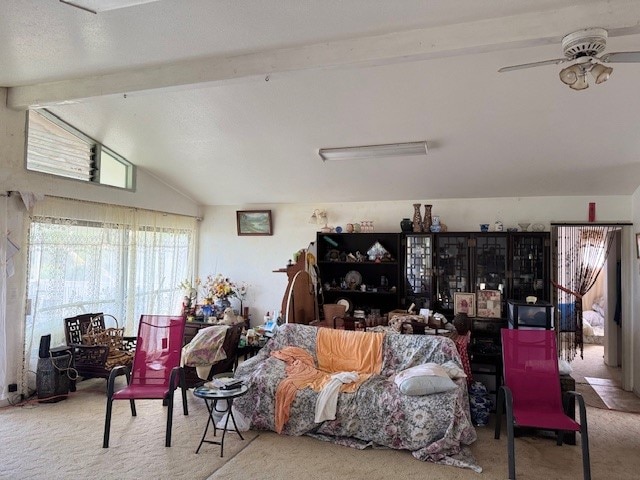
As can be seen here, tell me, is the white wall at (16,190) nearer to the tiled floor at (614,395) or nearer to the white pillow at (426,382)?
the white pillow at (426,382)

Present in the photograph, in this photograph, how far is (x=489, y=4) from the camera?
2.54 m

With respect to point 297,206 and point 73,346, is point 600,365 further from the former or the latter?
point 73,346

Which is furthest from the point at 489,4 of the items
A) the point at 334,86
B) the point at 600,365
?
the point at 600,365

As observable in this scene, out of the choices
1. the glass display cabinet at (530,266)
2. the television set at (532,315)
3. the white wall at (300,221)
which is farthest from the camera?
the white wall at (300,221)

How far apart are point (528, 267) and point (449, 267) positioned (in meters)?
0.95

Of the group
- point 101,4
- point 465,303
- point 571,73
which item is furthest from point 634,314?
point 101,4

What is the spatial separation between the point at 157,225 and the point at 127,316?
1358 mm

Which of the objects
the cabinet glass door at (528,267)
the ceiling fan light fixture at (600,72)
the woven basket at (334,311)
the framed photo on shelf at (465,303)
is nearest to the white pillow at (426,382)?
the woven basket at (334,311)

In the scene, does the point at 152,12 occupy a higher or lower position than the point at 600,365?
higher

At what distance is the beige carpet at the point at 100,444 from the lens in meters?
3.04

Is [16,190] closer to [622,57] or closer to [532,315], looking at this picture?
[622,57]

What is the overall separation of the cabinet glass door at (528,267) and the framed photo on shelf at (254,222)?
3.55 metres

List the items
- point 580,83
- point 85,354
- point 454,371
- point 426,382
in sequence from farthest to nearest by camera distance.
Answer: point 85,354
point 454,371
point 426,382
point 580,83

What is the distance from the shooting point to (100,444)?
346 centimetres
